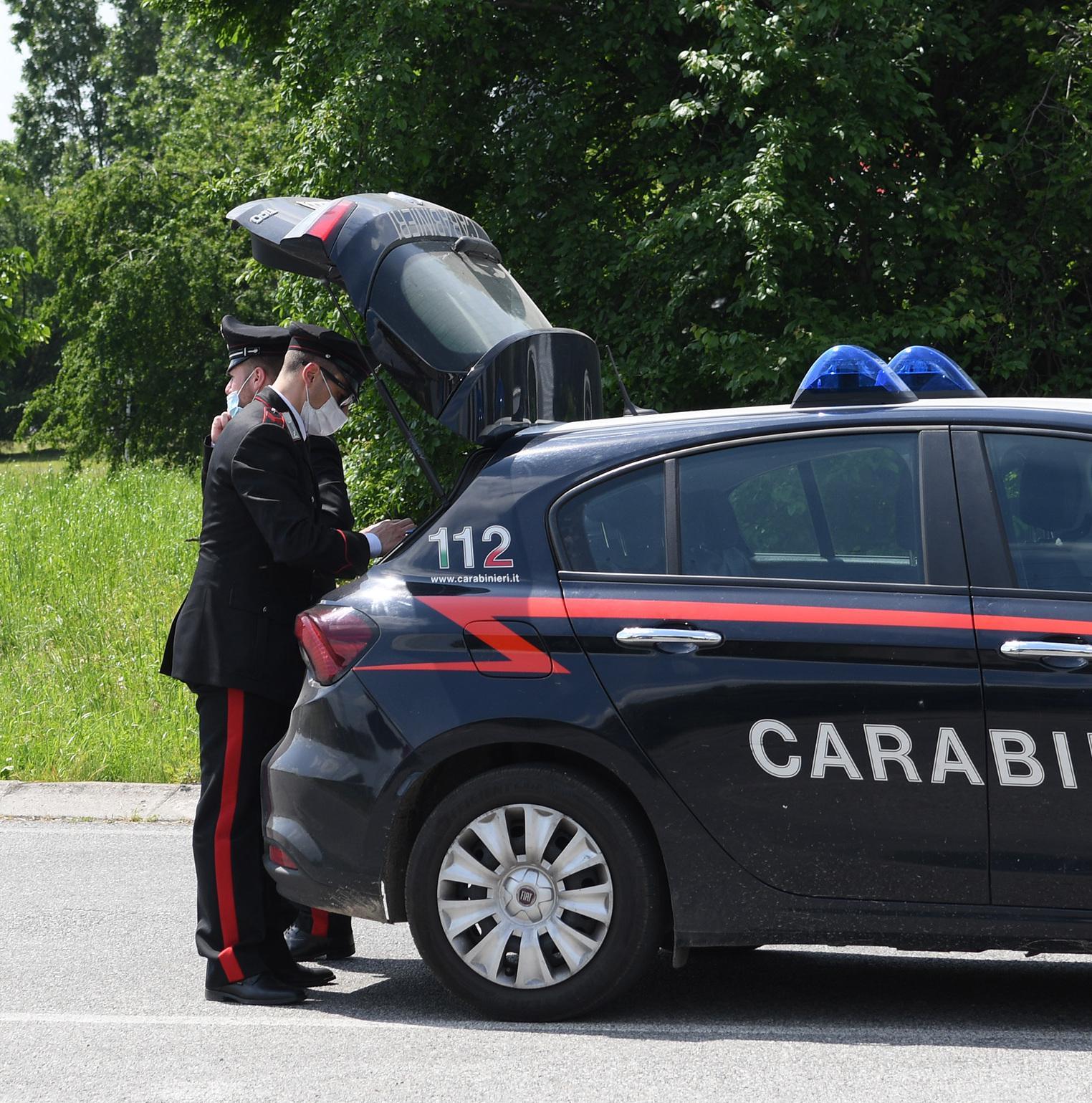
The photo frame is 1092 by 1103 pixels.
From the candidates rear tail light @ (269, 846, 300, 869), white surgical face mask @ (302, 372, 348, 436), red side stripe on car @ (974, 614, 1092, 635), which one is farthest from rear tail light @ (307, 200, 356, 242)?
red side stripe on car @ (974, 614, 1092, 635)

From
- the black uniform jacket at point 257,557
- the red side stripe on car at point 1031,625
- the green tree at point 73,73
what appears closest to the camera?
the red side stripe on car at point 1031,625

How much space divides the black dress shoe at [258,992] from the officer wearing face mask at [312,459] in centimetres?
33

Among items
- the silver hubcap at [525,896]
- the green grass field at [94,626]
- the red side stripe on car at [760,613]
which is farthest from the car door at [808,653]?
the green grass field at [94,626]

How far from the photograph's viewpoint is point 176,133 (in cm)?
2953

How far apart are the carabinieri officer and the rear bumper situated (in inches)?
10.1

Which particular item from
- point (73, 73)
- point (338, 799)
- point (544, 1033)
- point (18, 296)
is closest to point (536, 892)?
point (544, 1033)

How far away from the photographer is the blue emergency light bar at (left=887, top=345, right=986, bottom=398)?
4.42 meters

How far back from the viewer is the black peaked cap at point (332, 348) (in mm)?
4594

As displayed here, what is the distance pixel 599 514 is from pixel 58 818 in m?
4.15

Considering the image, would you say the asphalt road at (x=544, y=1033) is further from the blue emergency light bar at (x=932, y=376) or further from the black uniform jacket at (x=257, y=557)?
the blue emergency light bar at (x=932, y=376)

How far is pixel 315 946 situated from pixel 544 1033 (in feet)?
3.73

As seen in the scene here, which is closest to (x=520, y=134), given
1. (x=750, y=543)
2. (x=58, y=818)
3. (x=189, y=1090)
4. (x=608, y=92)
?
(x=608, y=92)

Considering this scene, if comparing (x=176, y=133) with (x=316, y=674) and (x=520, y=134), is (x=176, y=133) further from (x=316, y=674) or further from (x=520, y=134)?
(x=316, y=674)

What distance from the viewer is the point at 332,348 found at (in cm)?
462
